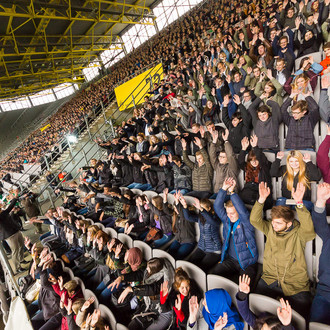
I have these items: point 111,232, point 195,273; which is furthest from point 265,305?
point 111,232

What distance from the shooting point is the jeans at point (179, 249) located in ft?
7.27

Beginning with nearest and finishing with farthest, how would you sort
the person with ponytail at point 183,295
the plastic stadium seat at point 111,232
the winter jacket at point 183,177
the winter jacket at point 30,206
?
the person with ponytail at point 183,295, the plastic stadium seat at point 111,232, the winter jacket at point 183,177, the winter jacket at point 30,206

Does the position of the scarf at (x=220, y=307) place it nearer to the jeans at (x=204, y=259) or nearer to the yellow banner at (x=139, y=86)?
the jeans at (x=204, y=259)

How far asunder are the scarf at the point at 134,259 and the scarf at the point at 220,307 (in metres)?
0.96

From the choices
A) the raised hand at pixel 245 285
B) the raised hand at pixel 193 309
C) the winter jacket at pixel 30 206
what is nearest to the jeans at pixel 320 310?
the raised hand at pixel 245 285

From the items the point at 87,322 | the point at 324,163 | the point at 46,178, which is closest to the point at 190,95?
the point at 324,163

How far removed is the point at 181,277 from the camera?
1.65 meters

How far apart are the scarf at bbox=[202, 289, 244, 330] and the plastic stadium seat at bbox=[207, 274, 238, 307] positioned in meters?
0.06

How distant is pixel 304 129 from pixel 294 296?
1.52 metres

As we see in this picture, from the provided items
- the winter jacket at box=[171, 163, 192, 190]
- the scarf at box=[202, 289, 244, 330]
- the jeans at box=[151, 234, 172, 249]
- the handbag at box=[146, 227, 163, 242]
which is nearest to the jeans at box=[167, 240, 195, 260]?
the jeans at box=[151, 234, 172, 249]

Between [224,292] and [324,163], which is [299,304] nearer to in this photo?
[224,292]

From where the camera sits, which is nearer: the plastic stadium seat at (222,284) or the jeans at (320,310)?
the jeans at (320,310)

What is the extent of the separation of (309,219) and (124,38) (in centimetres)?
1946

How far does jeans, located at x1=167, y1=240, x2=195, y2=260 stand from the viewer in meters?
2.22
